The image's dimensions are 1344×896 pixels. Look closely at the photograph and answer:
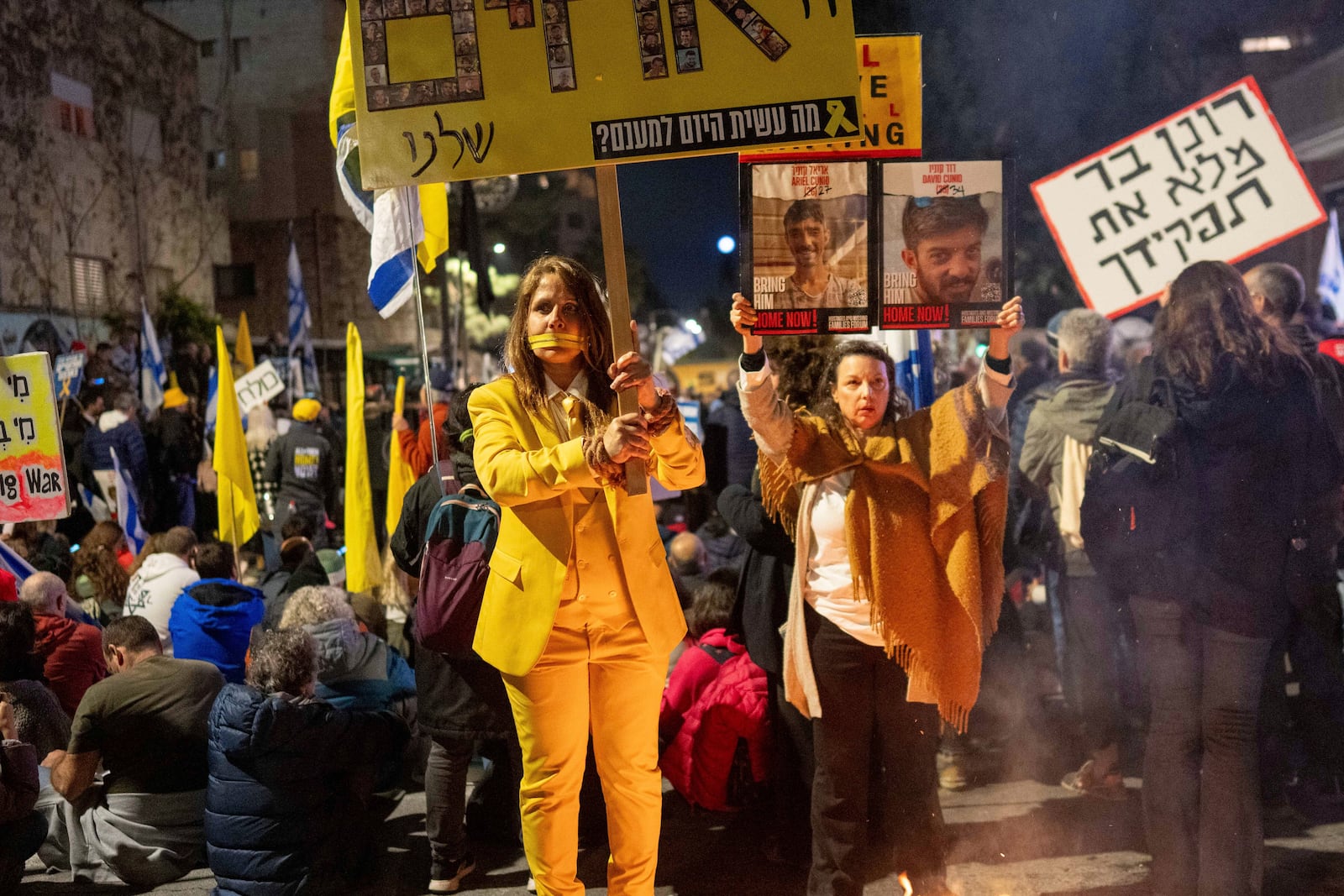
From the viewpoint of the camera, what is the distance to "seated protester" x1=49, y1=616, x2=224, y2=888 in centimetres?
427

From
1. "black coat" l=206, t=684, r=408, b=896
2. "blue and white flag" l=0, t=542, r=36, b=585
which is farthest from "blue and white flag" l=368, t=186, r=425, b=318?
"blue and white flag" l=0, t=542, r=36, b=585

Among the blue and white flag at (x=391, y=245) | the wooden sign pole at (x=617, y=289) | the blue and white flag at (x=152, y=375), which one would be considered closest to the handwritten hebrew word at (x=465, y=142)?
the wooden sign pole at (x=617, y=289)

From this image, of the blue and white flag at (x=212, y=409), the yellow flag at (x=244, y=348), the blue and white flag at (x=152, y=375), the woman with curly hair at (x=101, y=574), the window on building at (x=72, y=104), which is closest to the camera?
the woman with curly hair at (x=101, y=574)

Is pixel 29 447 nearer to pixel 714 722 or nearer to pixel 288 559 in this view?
pixel 288 559

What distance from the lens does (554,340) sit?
10.0ft

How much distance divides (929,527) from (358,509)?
3889mm

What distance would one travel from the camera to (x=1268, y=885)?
387 cm

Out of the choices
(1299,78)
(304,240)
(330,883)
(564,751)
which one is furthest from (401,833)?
(304,240)

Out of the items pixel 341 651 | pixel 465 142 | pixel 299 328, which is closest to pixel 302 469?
pixel 341 651

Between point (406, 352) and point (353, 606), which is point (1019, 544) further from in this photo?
point (406, 352)

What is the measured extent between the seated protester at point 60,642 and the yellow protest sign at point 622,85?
124 inches

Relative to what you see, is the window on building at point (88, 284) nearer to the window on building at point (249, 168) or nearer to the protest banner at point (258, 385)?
the protest banner at point (258, 385)

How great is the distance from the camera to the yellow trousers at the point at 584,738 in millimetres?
3031

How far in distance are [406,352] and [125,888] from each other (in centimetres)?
3243
